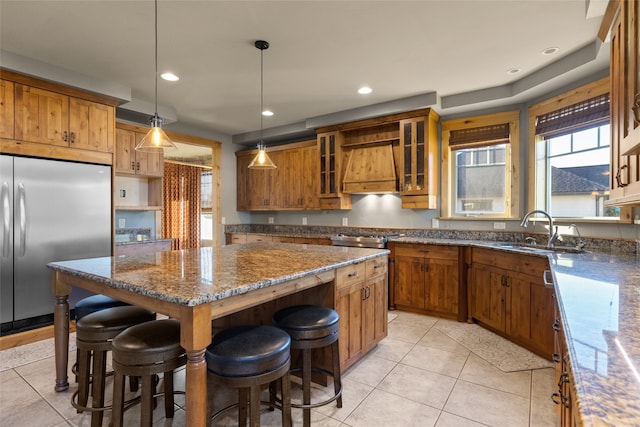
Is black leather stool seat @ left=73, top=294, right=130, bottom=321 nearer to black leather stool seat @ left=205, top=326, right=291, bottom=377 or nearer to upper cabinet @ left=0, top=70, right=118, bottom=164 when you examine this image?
black leather stool seat @ left=205, top=326, right=291, bottom=377

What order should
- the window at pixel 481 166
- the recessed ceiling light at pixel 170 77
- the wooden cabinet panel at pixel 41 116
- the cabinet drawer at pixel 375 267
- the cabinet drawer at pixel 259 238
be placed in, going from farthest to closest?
the cabinet drawer at pixel 259 238
the window at pixel 481 166
the recessed ceiling light at pixel 170 77
the wooden cabinet panel at pixel 41 116
the cabinet drawer at pixel 375 267

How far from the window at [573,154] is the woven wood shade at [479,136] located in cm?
33

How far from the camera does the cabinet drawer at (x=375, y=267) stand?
2674 millimetres

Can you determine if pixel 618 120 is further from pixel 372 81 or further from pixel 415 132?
pixel 415 132

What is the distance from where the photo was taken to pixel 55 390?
222 centimetres

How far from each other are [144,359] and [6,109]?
3.01 meters

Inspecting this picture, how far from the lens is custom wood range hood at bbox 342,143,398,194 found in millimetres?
4508

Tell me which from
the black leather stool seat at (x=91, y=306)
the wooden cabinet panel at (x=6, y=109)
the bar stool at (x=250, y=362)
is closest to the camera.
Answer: the bar stool at (x=250, y=362)

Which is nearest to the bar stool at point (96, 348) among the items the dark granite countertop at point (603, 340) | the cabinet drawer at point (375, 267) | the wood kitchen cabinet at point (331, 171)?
the cabinet drawer at point (375, 267)

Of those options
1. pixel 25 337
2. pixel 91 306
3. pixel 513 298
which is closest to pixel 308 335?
pixel 91 306

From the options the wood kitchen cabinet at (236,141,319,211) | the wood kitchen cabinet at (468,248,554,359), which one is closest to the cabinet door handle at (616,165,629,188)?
the wood kitchen cabinet at (468,248,554,359)

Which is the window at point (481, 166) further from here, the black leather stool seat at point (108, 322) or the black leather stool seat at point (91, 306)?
the black leather stool seat at point (91, 306)

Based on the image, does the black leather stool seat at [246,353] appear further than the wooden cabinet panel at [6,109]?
No

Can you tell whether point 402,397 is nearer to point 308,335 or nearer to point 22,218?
point 308,335
